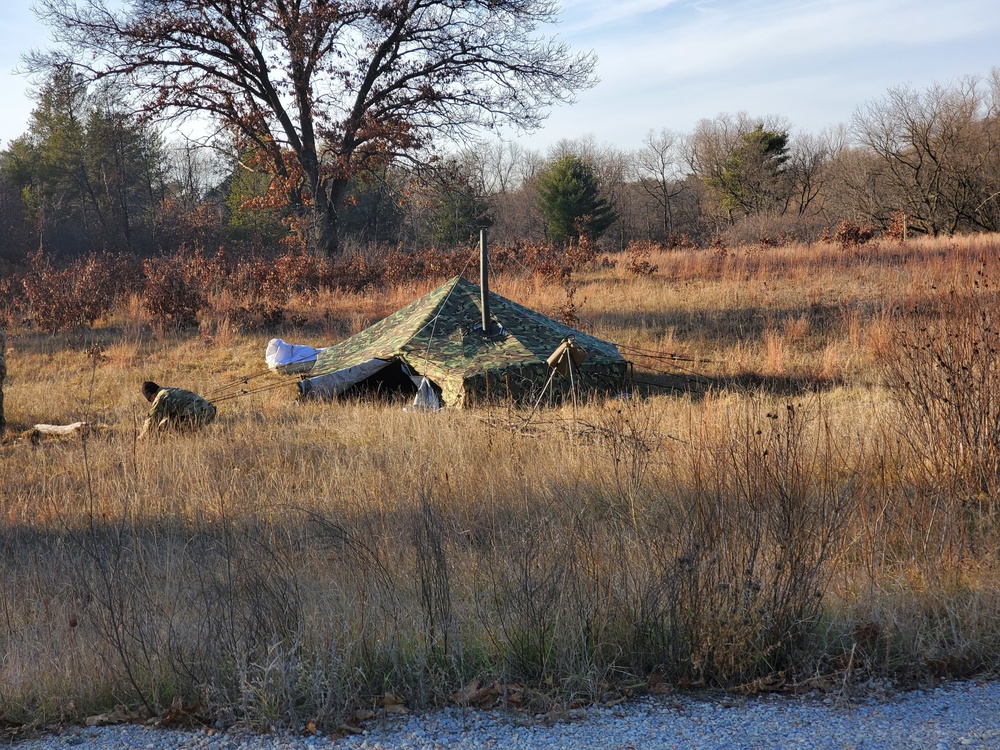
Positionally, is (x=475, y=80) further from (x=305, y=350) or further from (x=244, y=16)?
(x=305, y=350)

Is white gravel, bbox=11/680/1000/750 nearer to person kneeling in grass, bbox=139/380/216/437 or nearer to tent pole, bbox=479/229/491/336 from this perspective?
person kneeling in grass, bbox=139/380/216/437

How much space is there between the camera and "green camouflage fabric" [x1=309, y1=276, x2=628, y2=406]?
1050 centimetres

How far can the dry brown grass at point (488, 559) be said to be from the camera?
365 cm

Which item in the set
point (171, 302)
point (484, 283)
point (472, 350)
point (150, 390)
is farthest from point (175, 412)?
point (171, 302)

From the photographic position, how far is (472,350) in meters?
11.2

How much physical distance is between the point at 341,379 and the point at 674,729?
8845mm

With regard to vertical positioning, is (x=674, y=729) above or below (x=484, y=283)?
below

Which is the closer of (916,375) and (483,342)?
(916,375)

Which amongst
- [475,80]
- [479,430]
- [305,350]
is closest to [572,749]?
[479,430]

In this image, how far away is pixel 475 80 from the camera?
2445 centimetres

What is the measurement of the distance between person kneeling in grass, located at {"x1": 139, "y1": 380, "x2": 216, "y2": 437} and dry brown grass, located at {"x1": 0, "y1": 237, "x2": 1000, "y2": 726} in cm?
23

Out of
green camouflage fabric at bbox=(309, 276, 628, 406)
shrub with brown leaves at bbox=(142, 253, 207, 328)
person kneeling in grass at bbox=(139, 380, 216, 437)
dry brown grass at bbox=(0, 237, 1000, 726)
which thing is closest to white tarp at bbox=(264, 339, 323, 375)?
green camouflage fabric at bbox=(309, 276, 628, 406)

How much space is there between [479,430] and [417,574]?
149 inches

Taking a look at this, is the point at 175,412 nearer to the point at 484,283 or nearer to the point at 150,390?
the point at 150,390
